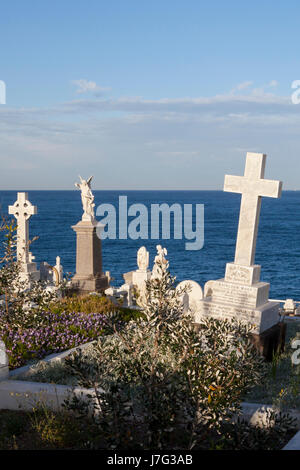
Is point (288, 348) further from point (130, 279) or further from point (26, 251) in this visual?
point (26, 251)

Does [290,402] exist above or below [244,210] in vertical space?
below

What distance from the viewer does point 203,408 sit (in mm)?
5082

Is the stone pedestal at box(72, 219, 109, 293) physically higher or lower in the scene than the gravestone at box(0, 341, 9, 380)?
higher

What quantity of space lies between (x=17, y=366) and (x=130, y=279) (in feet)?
28.9

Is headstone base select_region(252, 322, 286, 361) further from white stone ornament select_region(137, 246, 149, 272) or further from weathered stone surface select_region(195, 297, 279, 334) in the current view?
white stone ornament select_region(137, 246, 149, 272)

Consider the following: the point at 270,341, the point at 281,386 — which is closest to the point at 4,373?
the point at 281,386

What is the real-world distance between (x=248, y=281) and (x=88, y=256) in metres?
7.16

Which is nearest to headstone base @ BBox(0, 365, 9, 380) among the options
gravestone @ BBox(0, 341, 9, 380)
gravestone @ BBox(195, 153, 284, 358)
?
gravestone @ BBox(0, 341, 9, 380)

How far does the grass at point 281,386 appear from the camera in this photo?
6809mm

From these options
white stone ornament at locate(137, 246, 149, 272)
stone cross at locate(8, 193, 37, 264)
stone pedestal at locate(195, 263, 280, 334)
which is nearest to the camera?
stone pedestal at locate(195, 263, 280, 334)

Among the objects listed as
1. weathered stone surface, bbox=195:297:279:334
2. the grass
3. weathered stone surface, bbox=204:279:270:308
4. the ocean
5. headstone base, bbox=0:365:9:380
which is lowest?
the ocean

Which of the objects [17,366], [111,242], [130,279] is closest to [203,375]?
[17,366]

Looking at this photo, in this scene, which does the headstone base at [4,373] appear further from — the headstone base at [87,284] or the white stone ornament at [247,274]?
the headstone base at [87,284]

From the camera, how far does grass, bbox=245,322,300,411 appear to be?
6809mm
